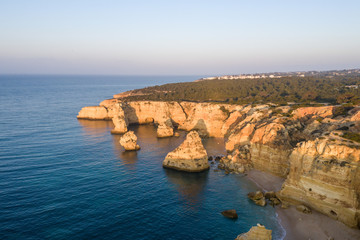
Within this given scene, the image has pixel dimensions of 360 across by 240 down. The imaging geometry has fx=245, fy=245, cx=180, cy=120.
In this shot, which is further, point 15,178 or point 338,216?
point 15,178

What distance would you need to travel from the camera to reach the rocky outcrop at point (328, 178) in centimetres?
3020

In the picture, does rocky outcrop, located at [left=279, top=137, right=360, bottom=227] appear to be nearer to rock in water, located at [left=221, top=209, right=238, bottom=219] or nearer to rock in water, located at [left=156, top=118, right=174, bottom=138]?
rock in water, located at [left=221, top=209, right=238, bottom=219]

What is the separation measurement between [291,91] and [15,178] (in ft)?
364

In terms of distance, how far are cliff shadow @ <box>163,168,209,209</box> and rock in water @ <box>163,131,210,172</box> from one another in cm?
122

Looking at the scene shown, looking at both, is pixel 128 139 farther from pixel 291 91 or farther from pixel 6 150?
pixel 291 91

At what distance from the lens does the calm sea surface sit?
1243 inches

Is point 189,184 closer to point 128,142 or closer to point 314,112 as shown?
point 128,142

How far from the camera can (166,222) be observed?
33562 millimetres

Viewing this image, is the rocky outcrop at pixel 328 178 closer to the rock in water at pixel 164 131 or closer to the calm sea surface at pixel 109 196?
the calm sea surface at pixel 109 196

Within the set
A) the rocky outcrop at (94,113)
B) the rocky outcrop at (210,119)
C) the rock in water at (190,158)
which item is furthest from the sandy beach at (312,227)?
the rocky outcrop at (94,113)

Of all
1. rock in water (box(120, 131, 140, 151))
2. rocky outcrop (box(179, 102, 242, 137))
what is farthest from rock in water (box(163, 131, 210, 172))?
rocky outcrop (box(179, 102, 242, 137))

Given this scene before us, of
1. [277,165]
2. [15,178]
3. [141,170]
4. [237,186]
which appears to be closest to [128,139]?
[141,170]

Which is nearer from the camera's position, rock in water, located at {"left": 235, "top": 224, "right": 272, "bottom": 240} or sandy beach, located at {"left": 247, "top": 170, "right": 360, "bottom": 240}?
rock in water, located at {"left": 235, "top": 224, "right": 272, "bottom": 240}

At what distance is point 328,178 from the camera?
3198 centimetres
